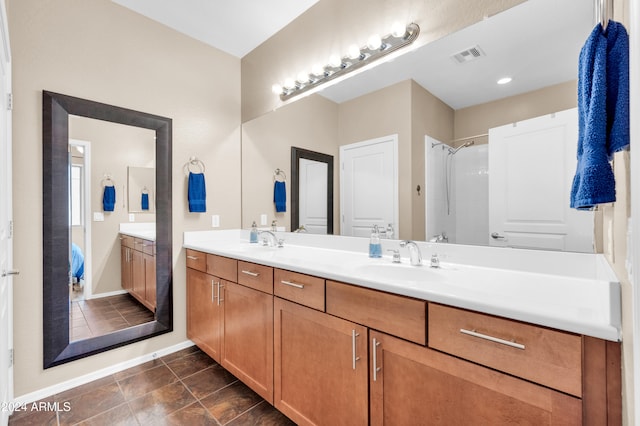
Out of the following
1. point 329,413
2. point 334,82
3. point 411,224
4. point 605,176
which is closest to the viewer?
point 605,176

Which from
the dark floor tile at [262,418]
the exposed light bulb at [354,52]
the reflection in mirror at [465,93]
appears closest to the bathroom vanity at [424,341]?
the dark floor tile at [262,418]

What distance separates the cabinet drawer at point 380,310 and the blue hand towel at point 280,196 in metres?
1.29

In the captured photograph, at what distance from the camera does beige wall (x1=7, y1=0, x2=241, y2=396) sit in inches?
66.8

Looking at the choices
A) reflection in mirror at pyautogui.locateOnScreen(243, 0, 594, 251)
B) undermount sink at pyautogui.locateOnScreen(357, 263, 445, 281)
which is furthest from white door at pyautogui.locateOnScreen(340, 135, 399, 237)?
undermount sink at pyautogui.locateOnScreen(357, 263, 445, 281)

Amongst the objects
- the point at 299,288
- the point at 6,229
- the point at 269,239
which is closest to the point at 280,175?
the point at 269,239

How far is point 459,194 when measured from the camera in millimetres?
1419

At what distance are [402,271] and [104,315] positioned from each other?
82.6 inches

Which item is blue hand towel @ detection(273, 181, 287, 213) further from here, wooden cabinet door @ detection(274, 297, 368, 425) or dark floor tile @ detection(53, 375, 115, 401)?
dark floor tile @ detection(53, 375, 115, 401)

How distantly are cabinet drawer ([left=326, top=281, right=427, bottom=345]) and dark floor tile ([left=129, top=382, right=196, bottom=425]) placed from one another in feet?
3.92

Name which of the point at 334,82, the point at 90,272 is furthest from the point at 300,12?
the point at 90,272

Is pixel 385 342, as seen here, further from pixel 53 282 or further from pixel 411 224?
pixel 53 282

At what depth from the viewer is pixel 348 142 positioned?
6.24 feet

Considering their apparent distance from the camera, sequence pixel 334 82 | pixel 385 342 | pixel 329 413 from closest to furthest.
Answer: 1. pixel 385 342
2. pixel 329 413
3. pixel 334 82

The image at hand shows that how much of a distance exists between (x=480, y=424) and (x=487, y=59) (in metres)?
1.46
